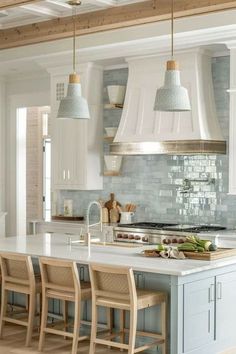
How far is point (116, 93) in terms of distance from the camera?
8.47 m

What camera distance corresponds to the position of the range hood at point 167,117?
757 centimetres

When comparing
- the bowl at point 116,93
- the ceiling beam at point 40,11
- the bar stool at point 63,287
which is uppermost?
the ceiling beam at point 40,11

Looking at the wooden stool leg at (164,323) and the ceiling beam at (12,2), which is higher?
the ceiling beam at (12,2)

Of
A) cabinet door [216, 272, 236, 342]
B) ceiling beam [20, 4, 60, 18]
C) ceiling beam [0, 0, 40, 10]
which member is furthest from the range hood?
ceiling beam [0, 0, 40, 10]

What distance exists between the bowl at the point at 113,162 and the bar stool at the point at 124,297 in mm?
3466

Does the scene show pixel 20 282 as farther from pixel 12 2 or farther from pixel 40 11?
pixel 40 11

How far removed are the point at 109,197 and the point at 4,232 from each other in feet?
6.75

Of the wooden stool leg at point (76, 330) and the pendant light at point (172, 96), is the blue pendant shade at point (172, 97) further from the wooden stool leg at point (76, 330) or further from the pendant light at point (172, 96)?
the wooden stool leg at point (76, 330)

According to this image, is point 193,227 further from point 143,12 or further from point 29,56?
point 29,56

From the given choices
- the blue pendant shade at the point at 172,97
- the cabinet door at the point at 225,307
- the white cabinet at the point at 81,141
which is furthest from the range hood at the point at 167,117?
the blue pendant shade at the point at 172,97

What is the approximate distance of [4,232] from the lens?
10109 mm

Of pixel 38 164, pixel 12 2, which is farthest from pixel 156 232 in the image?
pixel 38 164

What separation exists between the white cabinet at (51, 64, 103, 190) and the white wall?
3.23ft

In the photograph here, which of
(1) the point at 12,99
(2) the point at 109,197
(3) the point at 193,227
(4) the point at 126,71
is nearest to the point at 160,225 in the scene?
(3) the point at 193,227
